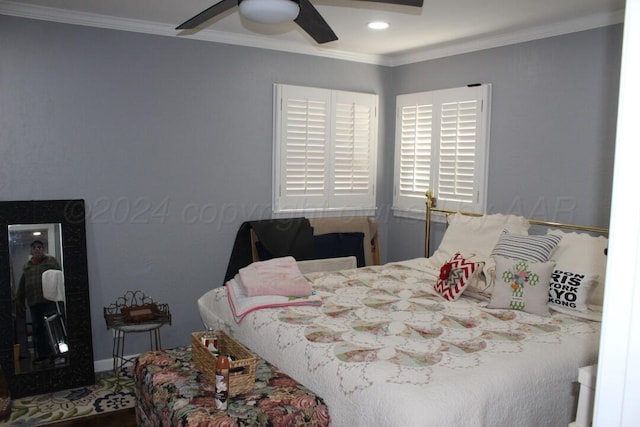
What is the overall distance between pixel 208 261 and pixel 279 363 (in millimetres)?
1939

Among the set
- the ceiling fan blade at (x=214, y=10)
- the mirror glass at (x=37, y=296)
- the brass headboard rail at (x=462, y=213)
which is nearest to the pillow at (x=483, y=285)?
the brass headboard rail at (x=462, y=213)

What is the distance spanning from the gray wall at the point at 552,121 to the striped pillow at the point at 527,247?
1.73 feet

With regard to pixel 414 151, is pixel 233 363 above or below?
below

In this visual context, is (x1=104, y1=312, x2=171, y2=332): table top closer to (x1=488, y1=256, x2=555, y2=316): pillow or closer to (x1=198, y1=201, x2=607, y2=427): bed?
(x1=198, y1=201, x2=607, y2=427): bed

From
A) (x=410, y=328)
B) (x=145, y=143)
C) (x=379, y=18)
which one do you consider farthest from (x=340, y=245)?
(x=410, y=328)

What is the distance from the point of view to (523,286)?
290 centimetres

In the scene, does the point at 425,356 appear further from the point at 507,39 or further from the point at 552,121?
the point at 507,39

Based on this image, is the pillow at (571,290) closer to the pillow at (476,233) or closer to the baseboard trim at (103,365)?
the pillow at (476,233)

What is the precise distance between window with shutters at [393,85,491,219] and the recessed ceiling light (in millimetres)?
921

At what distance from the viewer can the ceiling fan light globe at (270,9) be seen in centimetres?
211

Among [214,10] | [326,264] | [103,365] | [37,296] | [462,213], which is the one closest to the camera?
[214,10]

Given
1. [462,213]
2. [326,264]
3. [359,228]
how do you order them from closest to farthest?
[462,213] → [326,264] → [359,228]

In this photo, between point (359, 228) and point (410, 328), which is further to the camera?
point (359, 228)

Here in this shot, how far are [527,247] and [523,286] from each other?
313 mm
